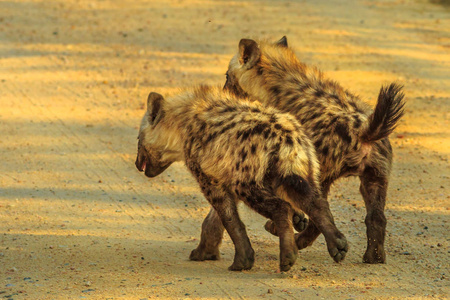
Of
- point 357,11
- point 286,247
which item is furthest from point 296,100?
point 357,11

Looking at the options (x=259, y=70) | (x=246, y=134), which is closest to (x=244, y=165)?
(x=246, y=134)

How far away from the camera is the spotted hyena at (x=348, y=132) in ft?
17.4

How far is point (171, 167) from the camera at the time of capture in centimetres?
816

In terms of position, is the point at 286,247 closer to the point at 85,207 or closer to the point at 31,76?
the point at 85,207

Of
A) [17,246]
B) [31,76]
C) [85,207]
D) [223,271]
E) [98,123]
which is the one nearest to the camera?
[223,271]

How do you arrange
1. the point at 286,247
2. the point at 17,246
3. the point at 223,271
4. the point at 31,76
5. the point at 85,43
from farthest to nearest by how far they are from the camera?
the point at 85,43
the point at 31,76
the point at 17,246
the point at 223,271
the point at 286,247

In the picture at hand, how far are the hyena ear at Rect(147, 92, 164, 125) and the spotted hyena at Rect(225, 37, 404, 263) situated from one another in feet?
3.01

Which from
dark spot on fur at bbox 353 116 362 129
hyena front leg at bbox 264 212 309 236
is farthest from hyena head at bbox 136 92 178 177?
dark spot on fur at bbox 353 116 362 129

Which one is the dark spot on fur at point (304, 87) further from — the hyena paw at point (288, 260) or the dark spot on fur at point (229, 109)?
the hyena paw at point (288, 260)

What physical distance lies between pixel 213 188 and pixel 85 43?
8440mm

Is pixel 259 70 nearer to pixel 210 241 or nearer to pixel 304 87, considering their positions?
pixel 304 87

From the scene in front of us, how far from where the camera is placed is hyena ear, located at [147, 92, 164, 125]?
6023mm

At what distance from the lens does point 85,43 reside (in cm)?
1316

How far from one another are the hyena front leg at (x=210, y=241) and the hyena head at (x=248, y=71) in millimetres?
1115
